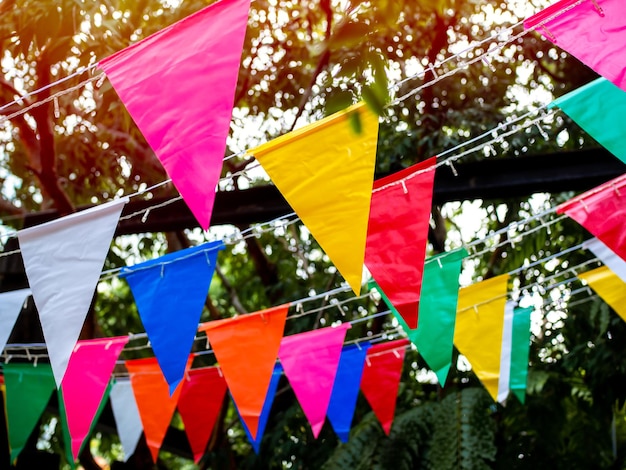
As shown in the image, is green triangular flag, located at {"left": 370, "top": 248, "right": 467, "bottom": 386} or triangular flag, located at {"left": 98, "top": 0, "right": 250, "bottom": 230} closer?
triangular flag, located at {"left": 98, "top": 0, "right": 250, "bottom": 230}

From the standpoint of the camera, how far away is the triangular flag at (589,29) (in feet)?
6.42

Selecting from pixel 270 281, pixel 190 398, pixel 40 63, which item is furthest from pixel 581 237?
pixel 40 63

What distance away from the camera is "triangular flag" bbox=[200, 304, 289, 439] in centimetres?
297

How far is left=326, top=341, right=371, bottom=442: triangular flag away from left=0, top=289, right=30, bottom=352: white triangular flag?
142 cm

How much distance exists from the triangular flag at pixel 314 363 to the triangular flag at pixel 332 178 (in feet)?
3.79

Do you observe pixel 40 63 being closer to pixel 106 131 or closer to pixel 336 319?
pixel 106 131

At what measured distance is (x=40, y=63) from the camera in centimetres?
302

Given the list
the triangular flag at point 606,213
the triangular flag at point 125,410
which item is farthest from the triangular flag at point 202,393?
the triangular flag at point 606,213

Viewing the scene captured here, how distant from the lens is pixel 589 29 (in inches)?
78.2

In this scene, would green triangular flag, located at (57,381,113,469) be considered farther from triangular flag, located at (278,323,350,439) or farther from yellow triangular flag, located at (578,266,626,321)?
yellow triangular flag, located at (578,266,626,321)

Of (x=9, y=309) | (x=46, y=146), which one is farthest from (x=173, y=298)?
(x=46, y=146)

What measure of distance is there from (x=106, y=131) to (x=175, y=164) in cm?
281

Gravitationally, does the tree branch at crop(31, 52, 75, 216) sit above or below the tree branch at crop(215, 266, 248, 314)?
above

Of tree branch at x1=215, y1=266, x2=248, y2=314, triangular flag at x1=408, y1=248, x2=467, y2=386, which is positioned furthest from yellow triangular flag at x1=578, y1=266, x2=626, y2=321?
tree branch at x1=215, y1=266, x2=248, y2=314
